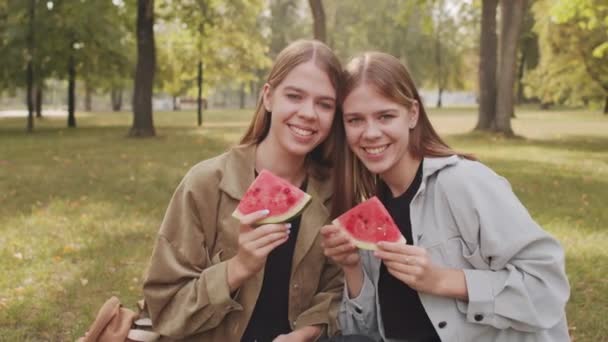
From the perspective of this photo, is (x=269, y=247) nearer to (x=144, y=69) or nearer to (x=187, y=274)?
(x=187, y=274)

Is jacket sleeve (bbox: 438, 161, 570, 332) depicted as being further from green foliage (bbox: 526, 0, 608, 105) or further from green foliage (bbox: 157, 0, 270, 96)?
green foliage (bbox: 526, 0, 608, 105)

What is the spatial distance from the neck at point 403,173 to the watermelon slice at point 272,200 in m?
0.46

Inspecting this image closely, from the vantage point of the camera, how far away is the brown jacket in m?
2.92

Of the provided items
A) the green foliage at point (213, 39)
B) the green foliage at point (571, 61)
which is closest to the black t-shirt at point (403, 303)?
the green foliage at point (213, 39)

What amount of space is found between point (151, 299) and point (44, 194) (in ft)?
27.0

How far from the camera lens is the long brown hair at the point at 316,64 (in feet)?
9.89

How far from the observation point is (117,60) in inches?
1187

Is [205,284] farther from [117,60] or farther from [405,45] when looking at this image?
[405,45]

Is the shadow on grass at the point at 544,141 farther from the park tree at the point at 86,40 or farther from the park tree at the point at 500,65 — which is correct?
the park tree at the point at 86,40

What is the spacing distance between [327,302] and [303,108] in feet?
3.23

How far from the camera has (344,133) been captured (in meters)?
3.21

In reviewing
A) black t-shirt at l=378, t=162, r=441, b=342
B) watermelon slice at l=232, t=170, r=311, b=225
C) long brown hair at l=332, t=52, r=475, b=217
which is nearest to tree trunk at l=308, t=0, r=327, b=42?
long brown hair at l=332, t=52, r=475, b=217

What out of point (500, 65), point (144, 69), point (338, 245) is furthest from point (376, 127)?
point (144, 69)

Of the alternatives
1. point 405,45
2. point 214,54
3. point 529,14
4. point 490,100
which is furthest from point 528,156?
point 405,45
